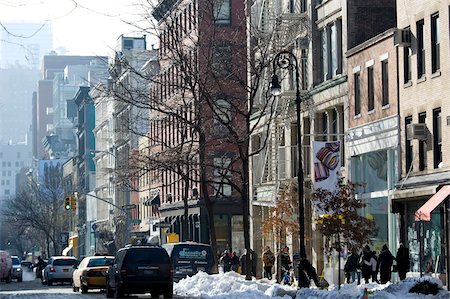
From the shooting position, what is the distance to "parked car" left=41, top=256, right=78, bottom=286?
63312 millimetres

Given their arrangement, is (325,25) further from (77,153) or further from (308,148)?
(77,153)

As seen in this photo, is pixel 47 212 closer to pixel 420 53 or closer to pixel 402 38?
pixel 402 38

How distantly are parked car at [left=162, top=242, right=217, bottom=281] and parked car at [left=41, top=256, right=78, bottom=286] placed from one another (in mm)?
9409

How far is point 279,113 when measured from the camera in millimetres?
58406

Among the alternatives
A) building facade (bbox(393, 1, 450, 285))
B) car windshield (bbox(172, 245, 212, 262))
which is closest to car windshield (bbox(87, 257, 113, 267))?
car windshield (bbox(172, 245, 212, 262))

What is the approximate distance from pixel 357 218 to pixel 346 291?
22.0ft

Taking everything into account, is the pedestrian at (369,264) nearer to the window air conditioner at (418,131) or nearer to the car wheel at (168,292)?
the window air conditioner at (418,131)

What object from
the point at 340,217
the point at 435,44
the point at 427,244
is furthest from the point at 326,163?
the point at 340,217

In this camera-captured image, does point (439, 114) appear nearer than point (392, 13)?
Yes

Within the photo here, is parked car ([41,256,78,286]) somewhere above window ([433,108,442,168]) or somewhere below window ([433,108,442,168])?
below

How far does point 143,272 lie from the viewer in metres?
38.6

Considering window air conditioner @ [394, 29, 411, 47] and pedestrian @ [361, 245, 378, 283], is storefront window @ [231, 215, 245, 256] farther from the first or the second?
window air conditioner @ [394, 29, 411, 47]

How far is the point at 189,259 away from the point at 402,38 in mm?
17426

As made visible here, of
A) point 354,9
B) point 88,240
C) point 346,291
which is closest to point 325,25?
point 354,9
